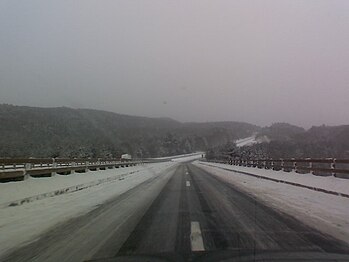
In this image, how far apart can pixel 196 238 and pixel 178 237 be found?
14.2 inches

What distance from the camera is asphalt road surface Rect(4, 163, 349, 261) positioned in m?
6.98

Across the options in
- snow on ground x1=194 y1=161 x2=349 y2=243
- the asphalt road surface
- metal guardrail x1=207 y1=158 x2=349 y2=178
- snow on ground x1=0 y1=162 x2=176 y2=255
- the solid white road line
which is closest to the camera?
the asphalt road surface

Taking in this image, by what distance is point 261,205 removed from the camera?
13.6 meters

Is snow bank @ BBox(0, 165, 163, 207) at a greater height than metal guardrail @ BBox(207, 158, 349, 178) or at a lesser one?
lesser

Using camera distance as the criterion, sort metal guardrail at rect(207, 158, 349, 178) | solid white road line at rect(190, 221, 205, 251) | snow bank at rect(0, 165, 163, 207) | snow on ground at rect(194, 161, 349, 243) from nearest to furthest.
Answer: solid white road line at rect(190, 221, 205, 251) → snow on ground at rect(194, 161, 349, 243) → snow bank at rect(0, 165, 163, 207) → metal guardrail at rect(207, 158, 349, 178)

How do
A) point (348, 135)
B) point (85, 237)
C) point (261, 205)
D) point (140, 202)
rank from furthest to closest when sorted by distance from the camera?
point (348, 135) < point (140, 202) < point (261, 205) < point (85, 237)

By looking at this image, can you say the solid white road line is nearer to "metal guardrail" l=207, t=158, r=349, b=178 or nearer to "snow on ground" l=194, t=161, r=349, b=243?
"snow on ground" l=194, t=161, r=349, b=243

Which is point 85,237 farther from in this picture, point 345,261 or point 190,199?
point 190,199

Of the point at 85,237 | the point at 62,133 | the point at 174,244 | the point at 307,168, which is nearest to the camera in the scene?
the point at 174,244

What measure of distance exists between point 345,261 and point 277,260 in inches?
37.2

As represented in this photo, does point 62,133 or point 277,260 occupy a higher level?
point 62,133

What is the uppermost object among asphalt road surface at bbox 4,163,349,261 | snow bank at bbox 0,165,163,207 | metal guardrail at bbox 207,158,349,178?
metal guardrail at bbox 207,158,349,178

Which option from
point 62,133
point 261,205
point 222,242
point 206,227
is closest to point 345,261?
point 222,242

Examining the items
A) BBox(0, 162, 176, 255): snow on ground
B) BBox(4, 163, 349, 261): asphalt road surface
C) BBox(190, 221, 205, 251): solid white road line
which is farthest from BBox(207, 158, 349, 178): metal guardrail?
BBox(190, 221, 205, 251): solid white road line
